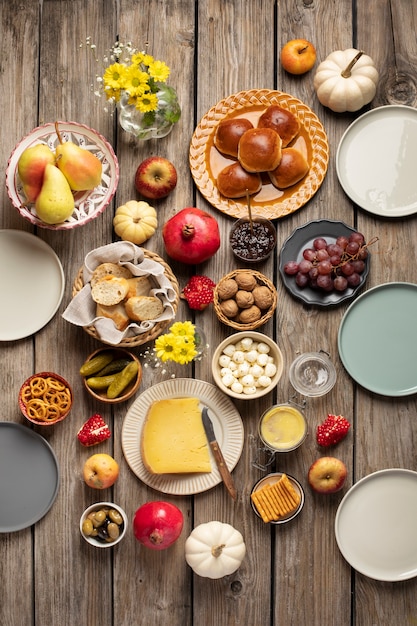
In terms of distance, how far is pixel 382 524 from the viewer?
1924mm

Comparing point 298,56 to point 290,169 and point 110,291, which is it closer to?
point 290,169

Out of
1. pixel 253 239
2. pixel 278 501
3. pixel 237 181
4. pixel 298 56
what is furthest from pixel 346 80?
pixel 278 501

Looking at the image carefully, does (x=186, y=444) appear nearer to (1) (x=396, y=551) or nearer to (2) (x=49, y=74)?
(1) (x=396, y=551)

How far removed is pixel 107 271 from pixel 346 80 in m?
0.86

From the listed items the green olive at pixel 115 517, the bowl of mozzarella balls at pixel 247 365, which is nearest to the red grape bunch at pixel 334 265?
the bowl of mozzarella balls at pixel 247 365

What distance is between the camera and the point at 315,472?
188cm

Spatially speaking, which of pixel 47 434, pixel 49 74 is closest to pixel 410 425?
pixel 47 434

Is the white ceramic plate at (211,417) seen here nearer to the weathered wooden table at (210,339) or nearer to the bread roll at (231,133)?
the weathered wooden table at (210,339)

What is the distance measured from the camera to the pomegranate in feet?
5.95

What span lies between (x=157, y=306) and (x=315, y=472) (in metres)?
0.63

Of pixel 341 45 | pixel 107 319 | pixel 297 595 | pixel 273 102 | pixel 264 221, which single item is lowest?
pixel 297 595

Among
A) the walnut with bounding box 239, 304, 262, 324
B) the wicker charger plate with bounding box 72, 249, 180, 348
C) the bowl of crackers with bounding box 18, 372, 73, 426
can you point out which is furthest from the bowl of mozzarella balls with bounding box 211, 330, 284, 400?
the bowl of crackers with bounding box 18, 372, 73, 426

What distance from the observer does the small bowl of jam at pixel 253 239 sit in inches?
75.0

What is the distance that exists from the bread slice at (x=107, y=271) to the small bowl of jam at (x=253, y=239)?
319 mm
